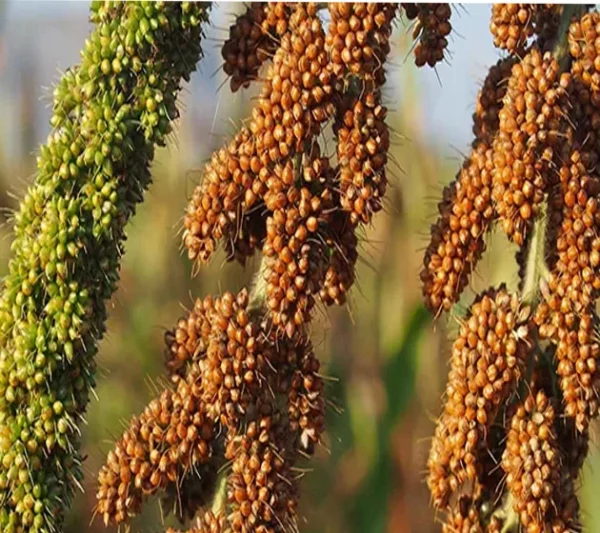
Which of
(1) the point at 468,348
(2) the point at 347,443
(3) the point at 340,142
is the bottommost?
(2) the point at 347,443

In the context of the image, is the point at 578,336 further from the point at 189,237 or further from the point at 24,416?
the point at 24,416

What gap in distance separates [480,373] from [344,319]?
160 centimetres

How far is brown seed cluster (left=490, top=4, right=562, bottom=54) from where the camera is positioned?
1.41 m

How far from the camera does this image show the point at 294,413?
139 centimetres

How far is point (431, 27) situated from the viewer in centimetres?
139

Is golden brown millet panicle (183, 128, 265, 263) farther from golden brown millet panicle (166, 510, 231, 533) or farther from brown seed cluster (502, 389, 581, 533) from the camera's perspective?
brown seed cluster (502, 389, 581, 533)

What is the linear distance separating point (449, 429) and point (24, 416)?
0.53 meters

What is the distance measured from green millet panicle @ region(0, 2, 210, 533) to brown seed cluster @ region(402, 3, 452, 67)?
268 mm

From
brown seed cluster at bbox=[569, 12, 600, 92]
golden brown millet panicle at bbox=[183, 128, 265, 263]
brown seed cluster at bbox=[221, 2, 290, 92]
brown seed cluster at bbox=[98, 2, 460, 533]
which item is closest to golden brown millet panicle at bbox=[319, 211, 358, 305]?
brown seed cluster at bbox=[98, 2, 460, 533]

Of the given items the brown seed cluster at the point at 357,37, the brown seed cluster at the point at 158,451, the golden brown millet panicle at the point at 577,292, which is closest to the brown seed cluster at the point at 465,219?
the golden brown millet panicle at the point at 577,292

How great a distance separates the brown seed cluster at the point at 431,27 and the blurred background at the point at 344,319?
0.67 m

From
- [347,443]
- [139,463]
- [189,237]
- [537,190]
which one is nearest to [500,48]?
[537,190]

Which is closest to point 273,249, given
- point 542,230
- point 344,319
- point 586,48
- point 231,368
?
point 231,368

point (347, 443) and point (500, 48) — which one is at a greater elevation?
point (500, 48)
